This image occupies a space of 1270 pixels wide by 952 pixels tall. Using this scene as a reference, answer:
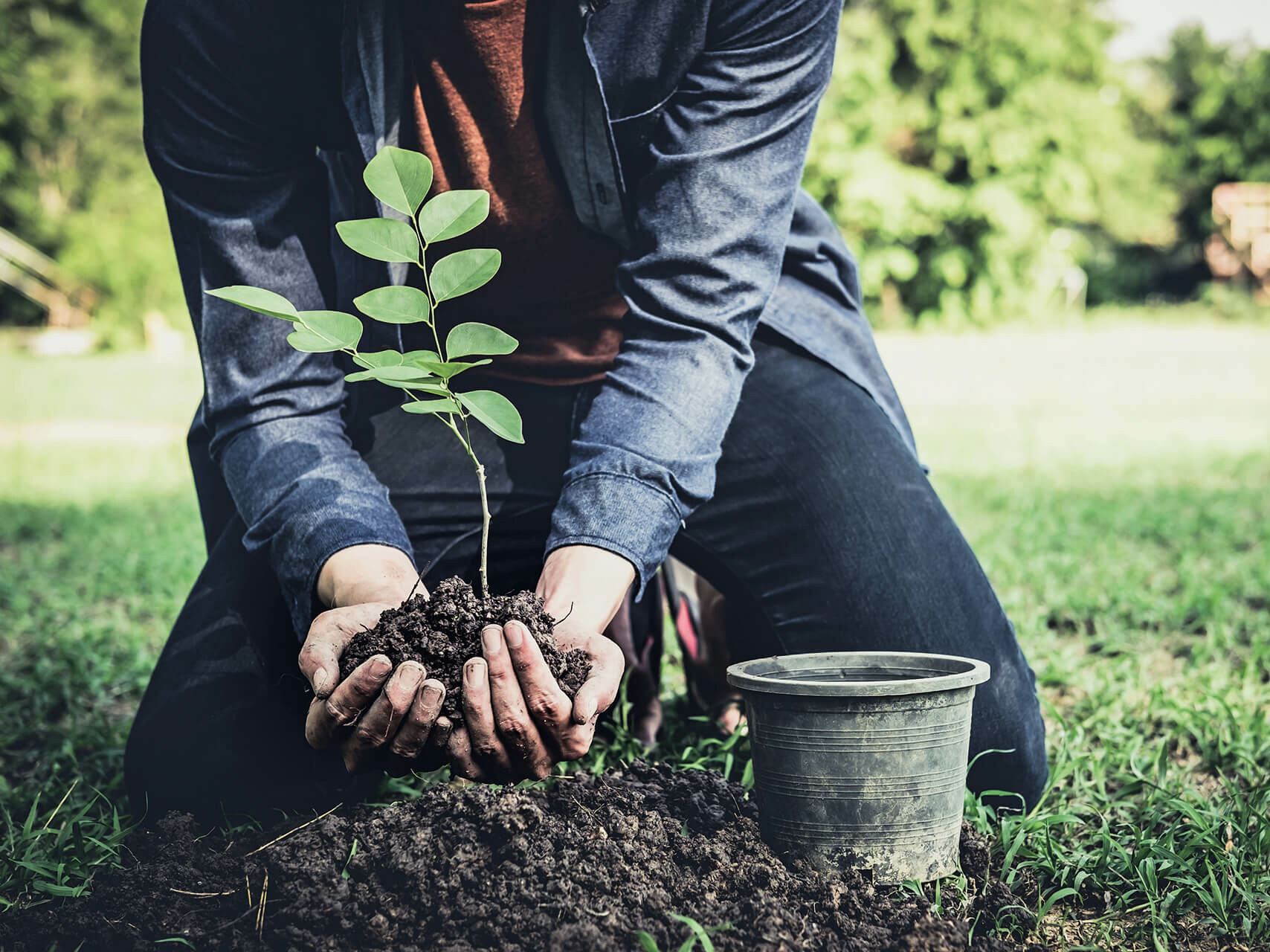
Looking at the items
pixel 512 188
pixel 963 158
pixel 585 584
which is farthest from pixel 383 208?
pixel 963 158

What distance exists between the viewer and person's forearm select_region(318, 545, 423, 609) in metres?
1.45

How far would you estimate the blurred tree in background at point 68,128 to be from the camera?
20344mm

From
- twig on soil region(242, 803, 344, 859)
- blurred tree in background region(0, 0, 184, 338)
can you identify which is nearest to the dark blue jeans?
twig on soil region(242, 803, 344, 859)

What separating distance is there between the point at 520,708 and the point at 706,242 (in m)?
0.80

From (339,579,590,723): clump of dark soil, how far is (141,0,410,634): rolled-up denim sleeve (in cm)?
35

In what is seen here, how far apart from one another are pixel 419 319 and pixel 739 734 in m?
1.04

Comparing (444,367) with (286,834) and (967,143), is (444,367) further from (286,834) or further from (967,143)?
(967,143)

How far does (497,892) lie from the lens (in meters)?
1.21

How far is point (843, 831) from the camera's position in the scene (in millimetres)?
1291

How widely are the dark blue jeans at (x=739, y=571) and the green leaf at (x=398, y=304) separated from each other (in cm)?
61

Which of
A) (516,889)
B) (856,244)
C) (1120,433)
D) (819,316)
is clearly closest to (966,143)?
(856,244)

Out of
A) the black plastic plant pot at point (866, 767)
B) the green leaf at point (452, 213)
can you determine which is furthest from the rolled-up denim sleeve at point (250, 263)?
the black plastic plant pot at point (866, 767)

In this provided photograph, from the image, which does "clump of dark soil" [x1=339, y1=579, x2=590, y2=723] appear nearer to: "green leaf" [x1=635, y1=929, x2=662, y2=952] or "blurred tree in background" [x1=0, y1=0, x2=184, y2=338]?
"green leaf" [x1=635, y1=929, x2=662, y2=952]

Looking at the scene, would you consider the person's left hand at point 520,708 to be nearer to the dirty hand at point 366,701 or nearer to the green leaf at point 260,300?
the dirty hand at point 366,701
